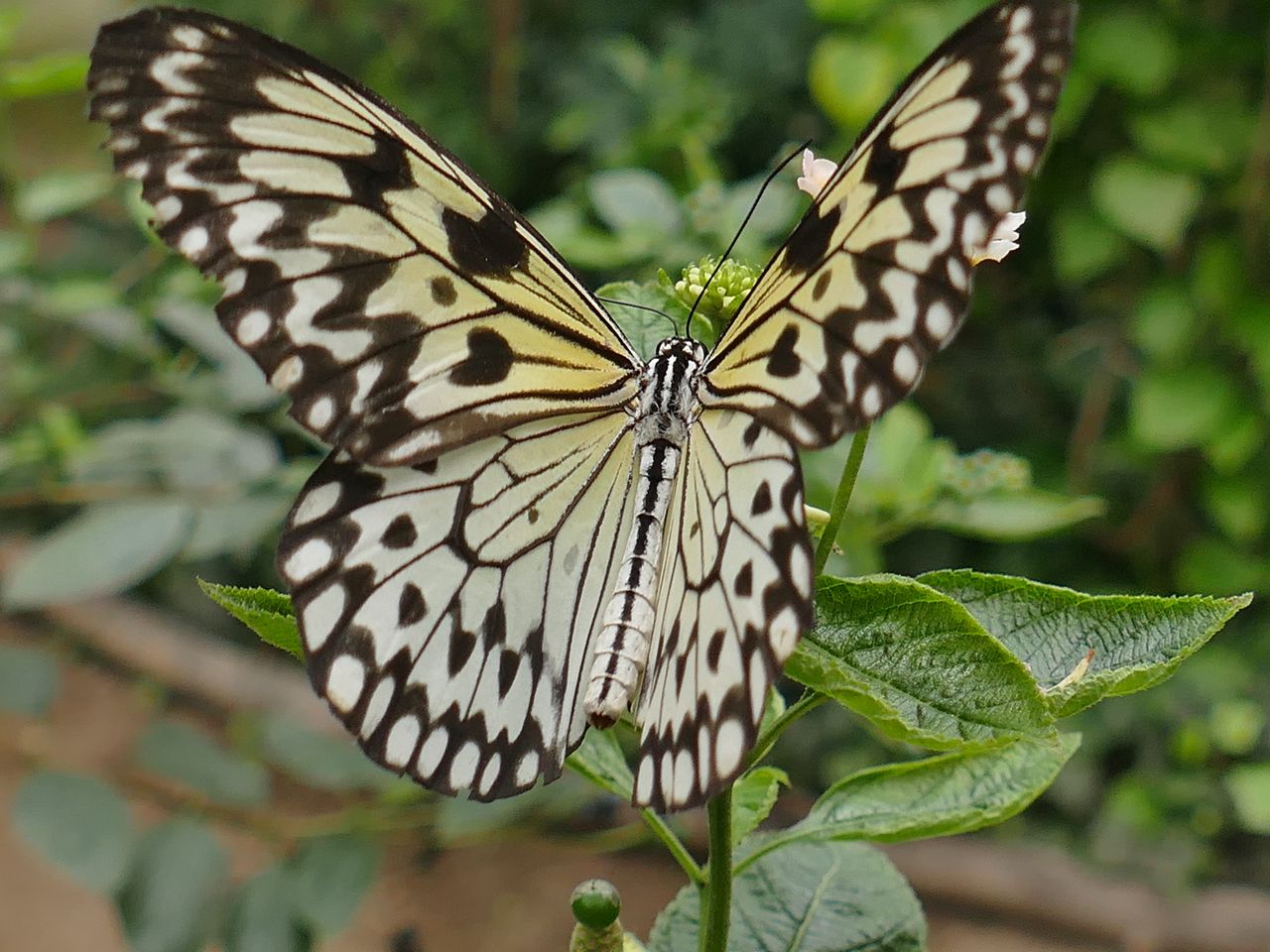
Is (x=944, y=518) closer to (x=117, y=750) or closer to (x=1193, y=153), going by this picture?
(x=1193, y=153)

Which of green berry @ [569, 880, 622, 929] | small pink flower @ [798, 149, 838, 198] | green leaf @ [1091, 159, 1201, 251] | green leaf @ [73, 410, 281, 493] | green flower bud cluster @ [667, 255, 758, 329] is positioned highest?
green leaf @ [1091, 159, 1201, 251]

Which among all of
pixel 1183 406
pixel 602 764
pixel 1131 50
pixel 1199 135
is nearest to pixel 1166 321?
pixel 1183 406

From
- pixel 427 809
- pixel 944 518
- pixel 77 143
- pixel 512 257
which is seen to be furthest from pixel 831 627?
pixel 77 143

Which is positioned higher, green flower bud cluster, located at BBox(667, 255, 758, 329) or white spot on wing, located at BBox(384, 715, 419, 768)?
green flower bud cluster, located at BBox(667, 255, 758, 329)

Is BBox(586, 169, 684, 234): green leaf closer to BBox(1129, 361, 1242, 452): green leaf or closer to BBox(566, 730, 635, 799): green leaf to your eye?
BBox(566, 730, 635, 799): green leaf

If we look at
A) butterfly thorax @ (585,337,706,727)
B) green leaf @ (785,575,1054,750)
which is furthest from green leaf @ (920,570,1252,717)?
butterfly thorax @ (585,337,706,727)

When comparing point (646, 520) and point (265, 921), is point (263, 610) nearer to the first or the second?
point (646, 520)

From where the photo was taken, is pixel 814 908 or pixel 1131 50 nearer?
pixel 814 908
